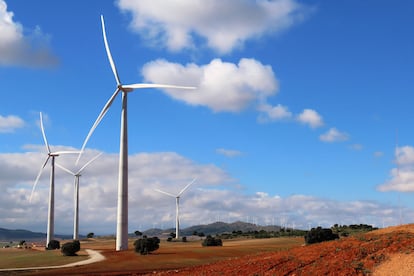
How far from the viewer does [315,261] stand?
36781 millimetres

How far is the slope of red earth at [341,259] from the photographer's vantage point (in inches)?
1316

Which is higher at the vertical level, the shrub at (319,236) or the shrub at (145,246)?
the shrub at (319,236)

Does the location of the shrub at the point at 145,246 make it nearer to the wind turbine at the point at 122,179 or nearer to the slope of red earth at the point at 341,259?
the wind turbine at the point at 122,179

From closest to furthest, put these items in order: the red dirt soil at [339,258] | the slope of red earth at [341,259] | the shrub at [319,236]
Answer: the slope of red earth at [341,259], the red dirt soil at [339,258], the shrub at [319,236]

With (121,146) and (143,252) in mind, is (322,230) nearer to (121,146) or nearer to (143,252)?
(143,252)

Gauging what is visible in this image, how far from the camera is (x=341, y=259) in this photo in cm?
3522

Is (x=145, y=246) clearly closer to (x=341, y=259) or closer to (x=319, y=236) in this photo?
(x=319, y=236)

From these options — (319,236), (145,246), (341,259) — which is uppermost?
(319,236)

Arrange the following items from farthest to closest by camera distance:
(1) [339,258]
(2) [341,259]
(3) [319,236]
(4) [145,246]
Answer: (4) [145,246] < (3) [319,236] < (1) [339,258] < (2) [341,259]

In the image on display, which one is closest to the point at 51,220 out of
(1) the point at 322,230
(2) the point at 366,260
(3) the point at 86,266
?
(3) the point at 86,266

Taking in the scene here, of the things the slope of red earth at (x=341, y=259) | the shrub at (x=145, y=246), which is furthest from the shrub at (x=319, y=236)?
the slope of red earth at (x=341, y=259)

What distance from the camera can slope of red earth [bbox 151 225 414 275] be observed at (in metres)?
33.4

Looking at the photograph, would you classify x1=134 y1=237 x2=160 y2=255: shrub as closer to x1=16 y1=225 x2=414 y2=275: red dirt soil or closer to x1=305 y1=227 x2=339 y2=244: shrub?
x1=305 y1=227 x2=339 y2=244: shrub

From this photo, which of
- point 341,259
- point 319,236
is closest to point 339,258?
point 341,259
